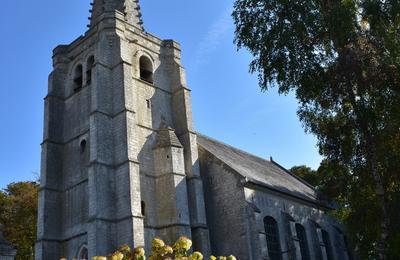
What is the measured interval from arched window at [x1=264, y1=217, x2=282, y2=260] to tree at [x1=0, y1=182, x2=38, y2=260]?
17.5 m

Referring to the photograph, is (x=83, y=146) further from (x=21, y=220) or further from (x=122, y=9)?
(x=21, y=220)

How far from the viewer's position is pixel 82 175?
25453 millimetres

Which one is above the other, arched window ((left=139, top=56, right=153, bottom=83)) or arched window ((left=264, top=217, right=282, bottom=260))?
arched window ((left=139, top=56, right=153, bottom=83))

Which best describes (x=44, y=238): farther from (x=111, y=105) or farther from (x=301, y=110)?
(x=301, y=110)

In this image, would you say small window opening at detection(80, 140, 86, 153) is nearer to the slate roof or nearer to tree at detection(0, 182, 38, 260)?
the slate roof

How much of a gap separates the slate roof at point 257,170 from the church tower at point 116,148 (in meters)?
2.42

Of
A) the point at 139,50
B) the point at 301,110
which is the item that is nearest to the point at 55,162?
the point at 139,50

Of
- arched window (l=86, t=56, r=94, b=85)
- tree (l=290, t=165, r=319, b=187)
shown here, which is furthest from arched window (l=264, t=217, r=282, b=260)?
tree (l=290, t=165, r=319, b=187)

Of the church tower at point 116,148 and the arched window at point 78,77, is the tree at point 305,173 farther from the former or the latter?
the arched window at point 78,77

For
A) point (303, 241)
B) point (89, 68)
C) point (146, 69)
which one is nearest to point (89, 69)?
point (89, 68)

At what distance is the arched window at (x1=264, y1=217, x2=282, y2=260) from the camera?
24984mm

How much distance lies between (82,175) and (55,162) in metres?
2.34

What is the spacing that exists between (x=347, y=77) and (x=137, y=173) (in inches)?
474

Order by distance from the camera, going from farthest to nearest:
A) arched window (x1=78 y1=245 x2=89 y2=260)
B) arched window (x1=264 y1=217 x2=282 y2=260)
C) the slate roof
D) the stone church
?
the slate roof → arched window (x1=264 y1=217 x2=282 y2=260) → arched window (x1=78 y1=245 x2=89 y2=260) → the stone church
